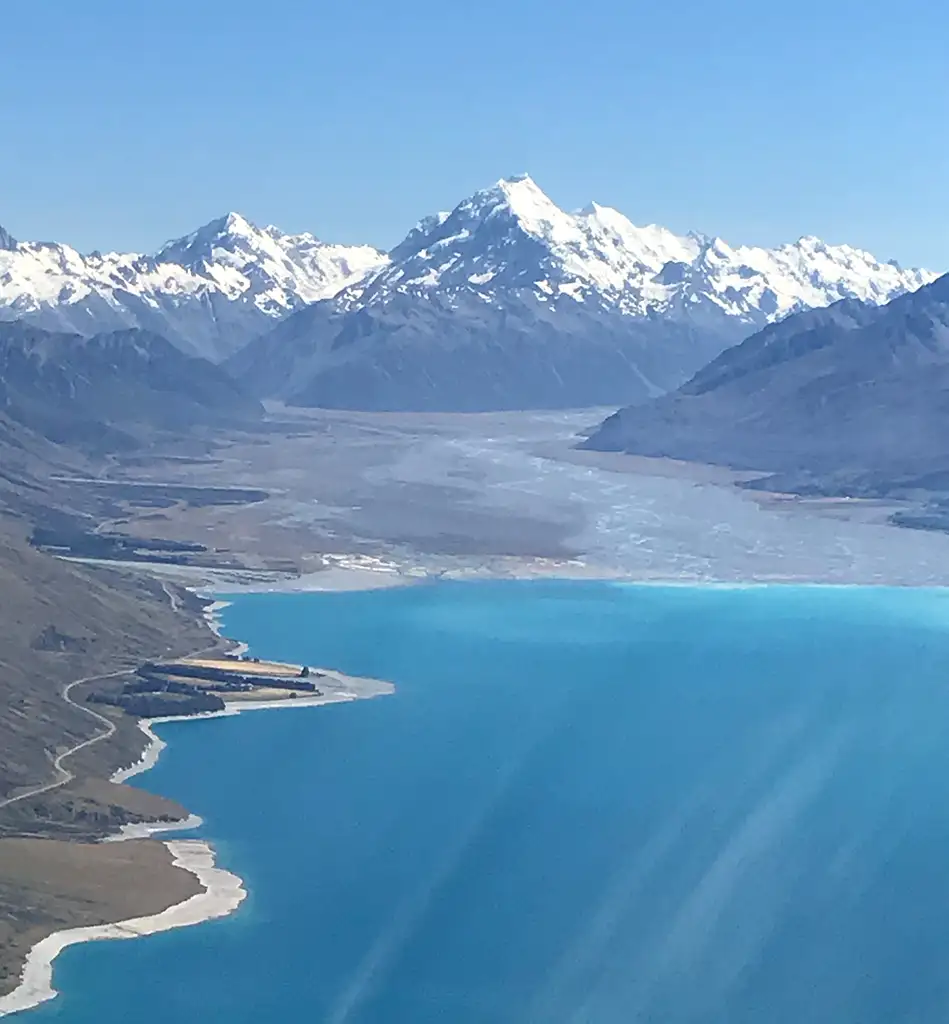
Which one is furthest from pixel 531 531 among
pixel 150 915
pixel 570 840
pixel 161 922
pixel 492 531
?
pixel 161 922

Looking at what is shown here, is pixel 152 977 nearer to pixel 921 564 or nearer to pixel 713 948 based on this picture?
pixel 713 948

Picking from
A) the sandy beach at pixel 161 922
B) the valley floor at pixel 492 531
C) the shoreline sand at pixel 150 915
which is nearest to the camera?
the sandy beach at pixel 161 922

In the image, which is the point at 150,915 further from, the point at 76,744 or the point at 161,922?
the point at 76,744

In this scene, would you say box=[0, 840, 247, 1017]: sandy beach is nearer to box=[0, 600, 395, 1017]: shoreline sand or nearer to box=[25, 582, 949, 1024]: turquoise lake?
box=[0, 600, 395, 1017]: shoreline sand

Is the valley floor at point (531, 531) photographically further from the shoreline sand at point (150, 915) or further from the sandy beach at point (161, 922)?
the sandy beach at point (161, 922)

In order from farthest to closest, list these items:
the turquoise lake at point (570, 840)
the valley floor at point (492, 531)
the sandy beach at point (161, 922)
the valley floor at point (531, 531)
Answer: the valley floor at point (531, 531) < the valley floor at point (492, 531) < the turquoise lake at point (570, 840) < the sandy beach at point (161, 922)

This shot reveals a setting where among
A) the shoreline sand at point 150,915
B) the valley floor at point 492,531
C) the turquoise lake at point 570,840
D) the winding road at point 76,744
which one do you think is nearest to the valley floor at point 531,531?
the valley floor at point 492,531
